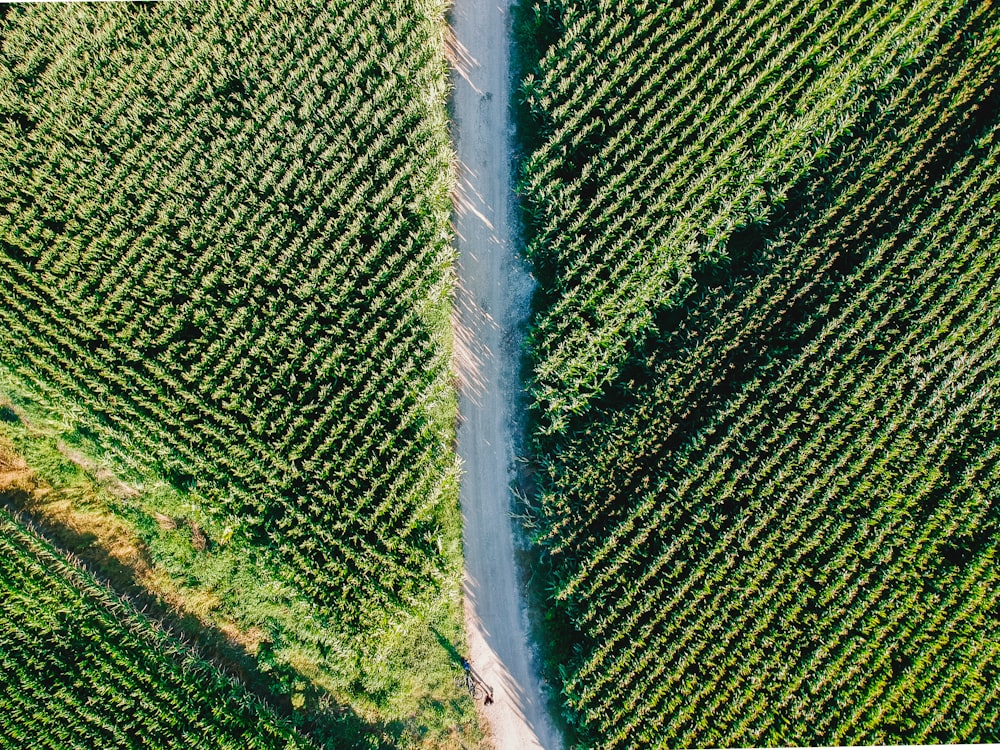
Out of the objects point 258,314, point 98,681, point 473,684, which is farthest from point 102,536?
point 473,684

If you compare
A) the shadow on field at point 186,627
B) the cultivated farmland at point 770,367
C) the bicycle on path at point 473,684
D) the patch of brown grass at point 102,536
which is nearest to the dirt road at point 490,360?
the bicycle on path at point 473,684

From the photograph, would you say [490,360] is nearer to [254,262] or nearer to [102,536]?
[254,262]

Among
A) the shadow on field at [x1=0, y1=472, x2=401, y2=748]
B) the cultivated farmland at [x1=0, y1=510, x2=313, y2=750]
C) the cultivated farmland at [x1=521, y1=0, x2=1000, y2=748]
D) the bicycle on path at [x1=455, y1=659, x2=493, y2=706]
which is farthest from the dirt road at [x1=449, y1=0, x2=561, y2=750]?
the cultivated farmland at [x1=0, y1=510, x2=313, y2=750]

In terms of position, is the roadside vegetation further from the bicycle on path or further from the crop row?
the bicycle on path

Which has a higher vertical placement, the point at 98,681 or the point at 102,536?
the point at 102,536

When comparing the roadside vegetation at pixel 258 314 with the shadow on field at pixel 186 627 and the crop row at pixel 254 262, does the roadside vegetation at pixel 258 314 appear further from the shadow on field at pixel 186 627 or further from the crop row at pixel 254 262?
the shadow on field at pixel 186 627

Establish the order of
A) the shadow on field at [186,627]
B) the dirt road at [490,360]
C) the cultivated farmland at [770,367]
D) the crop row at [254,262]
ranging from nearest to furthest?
the cultivated farmland at [770,367], the crop row at [254,262], the shadow on field at [186,627], the dirt road at [490,360]
